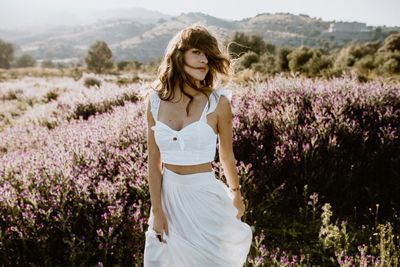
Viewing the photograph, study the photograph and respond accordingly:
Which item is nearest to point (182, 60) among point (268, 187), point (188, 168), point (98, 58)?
point (188, 168)

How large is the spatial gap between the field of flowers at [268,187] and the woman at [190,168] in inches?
20.1

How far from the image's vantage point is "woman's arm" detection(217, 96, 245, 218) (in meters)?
2.35

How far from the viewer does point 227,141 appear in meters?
2.42

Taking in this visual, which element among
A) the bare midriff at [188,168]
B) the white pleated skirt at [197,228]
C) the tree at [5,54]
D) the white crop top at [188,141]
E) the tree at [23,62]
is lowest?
the tree at [23,62]

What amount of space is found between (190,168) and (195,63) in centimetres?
69

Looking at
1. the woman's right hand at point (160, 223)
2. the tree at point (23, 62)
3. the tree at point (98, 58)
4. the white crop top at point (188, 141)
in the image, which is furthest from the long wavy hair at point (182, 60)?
the tree at point (23, 62)

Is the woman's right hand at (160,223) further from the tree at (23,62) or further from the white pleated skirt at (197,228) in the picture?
the tree at (23,62)

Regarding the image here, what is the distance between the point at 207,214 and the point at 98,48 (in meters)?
52.0

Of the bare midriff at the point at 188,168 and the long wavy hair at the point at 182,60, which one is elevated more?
the long wavy hair at the point at 182,60

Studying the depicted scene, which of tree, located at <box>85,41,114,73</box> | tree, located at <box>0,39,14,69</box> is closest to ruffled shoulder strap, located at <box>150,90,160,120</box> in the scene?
tree, located at <box>85,41,114,73</box>

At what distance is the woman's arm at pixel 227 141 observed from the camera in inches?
92.5

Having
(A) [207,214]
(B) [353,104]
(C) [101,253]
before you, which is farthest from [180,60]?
(B) [353,104]

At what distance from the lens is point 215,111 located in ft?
7.59

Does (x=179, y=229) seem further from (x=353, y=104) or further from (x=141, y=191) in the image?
(x=353, y=104)
